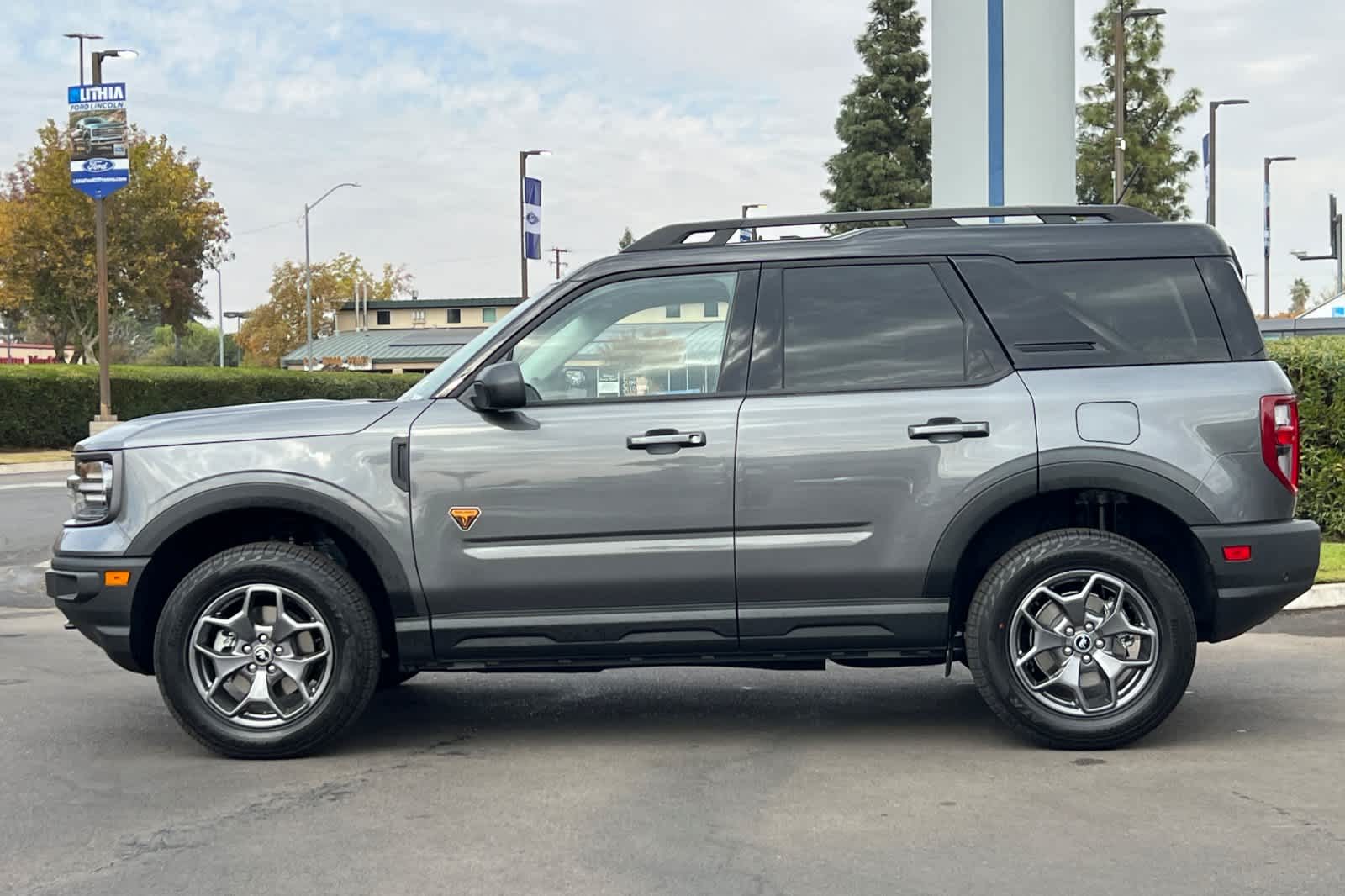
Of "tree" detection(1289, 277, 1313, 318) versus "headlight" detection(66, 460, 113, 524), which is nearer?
"headlight" detection(66, 460, 113, 524)

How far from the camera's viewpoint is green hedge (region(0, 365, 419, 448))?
108 ft

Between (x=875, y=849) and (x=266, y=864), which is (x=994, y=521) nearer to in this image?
(x=875, y=849)

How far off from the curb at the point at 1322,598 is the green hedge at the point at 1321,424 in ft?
8.42

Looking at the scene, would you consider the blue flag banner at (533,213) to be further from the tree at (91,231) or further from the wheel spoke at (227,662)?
the wheel spoke at (227,662)

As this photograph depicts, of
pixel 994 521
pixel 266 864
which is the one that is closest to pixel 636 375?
pixel 994 521

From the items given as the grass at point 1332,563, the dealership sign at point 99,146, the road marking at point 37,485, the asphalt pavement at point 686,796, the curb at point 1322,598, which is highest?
the dealership sign at point 99,146

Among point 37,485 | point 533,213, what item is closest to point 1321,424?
point 37,485

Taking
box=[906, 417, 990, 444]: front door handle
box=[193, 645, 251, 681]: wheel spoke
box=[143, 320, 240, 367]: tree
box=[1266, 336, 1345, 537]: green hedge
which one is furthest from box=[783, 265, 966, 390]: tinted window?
box=[143, 320, 240, 367]: tree

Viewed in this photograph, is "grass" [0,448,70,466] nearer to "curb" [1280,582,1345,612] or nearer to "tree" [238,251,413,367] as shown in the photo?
"curb" [1280,582,1345,612]

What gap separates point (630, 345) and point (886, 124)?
177 feet

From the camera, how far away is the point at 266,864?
458 centimetres

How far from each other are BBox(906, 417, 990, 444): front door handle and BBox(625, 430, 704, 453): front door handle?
81cm

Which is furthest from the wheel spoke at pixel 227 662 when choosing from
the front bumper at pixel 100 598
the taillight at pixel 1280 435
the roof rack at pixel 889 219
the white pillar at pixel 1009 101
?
the white pillar at pixel 1009 101

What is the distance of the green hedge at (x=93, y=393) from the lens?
32.8m
